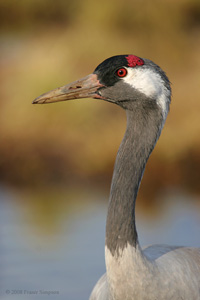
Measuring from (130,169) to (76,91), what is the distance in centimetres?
60

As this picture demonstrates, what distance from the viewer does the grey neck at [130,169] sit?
404 centimetres

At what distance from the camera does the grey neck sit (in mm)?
4043

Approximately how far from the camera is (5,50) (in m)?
15.4

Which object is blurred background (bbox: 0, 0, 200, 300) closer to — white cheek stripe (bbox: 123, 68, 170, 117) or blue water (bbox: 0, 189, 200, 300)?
blue water (bbox: 0, 189, 200, 300)

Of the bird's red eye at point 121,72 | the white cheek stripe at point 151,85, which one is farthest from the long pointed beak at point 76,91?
the white cheek stripe at point 151,85

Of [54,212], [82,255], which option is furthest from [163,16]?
[82,255]

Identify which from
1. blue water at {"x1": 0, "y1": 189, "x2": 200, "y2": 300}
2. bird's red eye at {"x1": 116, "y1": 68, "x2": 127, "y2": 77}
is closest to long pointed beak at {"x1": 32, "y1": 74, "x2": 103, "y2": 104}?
bird's red eye at {"x1": 116, "y1": 68, "x2": 127, "y2": 77}

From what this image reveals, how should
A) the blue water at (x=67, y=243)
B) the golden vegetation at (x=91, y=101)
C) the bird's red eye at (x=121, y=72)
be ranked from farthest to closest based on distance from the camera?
the golden vegetation at (x=91, y=101)
the blue water at (x=67, y=243)
the bird's red eye at (x=121, y=72)

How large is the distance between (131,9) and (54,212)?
7171 millimetres

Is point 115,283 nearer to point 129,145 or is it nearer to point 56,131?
point 129,145

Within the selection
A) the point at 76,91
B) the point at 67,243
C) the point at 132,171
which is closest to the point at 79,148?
the point at 67,243

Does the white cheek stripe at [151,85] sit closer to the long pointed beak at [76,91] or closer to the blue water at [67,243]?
the long pointed beak at [76,91]

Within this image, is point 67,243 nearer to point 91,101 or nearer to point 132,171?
point 132,171

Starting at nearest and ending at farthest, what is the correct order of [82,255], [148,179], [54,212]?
[82,255]
[54,212]
[148,179]
